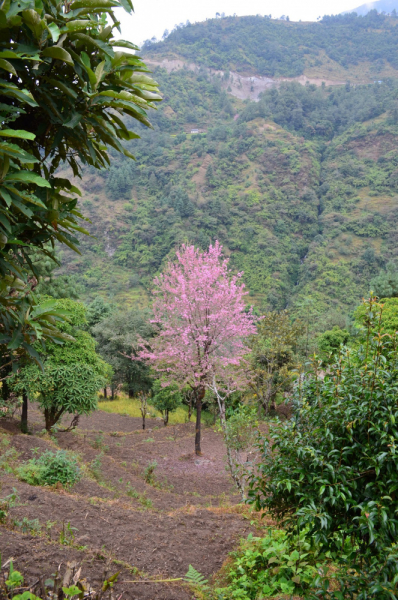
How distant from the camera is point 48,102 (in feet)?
5.90

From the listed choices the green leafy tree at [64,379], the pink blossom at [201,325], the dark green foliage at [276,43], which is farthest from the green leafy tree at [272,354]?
the dark green foliage at [276,43]

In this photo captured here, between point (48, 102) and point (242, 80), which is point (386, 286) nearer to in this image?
point (48, 102)

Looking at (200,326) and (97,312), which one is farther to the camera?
(97,312)

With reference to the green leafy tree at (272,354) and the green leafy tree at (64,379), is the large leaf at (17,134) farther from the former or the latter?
the green leafy tree at (272,354)

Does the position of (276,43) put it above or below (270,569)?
above

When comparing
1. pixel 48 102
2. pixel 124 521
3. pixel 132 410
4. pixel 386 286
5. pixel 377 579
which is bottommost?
pixel 132 410

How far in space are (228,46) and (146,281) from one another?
4411 inches

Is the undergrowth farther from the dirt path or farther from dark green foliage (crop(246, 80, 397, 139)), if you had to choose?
the dirt path

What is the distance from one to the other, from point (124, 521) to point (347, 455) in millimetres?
4237

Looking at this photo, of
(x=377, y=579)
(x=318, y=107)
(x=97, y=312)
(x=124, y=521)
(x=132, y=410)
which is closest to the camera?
(x=377, y=579)

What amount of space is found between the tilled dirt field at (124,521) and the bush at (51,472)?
19 centimetres

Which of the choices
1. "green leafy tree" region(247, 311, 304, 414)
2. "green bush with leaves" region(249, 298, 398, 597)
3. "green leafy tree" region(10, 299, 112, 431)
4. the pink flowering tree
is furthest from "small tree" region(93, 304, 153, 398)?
"green bush with leaves" region(249, 298, 398, 597)

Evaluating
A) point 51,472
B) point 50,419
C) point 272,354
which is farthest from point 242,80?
point 51,472

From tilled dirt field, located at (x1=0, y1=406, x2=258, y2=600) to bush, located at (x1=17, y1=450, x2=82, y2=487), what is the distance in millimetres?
189
